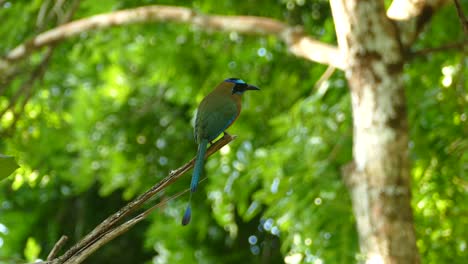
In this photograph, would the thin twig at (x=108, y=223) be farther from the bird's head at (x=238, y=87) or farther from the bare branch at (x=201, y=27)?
the bare branch at (x=201, y=27)

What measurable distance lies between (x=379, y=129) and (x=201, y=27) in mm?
1806

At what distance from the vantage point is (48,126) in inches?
323

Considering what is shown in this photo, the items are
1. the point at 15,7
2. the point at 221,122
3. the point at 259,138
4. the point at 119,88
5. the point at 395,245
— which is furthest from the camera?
the point at 119,88

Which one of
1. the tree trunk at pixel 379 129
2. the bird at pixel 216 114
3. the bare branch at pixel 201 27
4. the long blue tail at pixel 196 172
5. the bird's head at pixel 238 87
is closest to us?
the long blue tail at pixel 196 172

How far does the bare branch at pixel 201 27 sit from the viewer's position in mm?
4379

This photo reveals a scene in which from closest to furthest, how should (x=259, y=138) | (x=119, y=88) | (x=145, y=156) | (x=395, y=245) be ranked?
(x=395, y=245), (x=259, y=138), (x=145, y=156), (x=119, y=88)

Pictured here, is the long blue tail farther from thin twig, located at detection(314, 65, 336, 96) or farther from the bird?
thin twig, located at detection(314, 65, 336, 96)

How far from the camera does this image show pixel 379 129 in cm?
370

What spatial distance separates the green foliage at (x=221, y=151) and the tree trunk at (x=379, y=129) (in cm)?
99

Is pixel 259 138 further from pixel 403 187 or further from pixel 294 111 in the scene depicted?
pixel 403 187

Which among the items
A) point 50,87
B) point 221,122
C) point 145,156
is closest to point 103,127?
point 145,156

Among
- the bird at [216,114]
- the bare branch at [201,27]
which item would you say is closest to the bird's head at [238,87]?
the bird at [216,114]

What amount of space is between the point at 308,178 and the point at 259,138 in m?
1.51

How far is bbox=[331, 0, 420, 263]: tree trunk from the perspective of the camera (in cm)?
365
